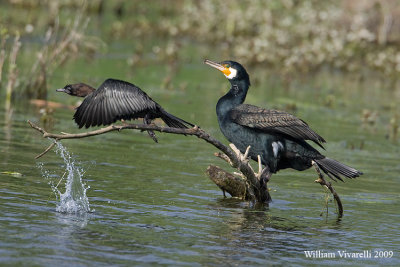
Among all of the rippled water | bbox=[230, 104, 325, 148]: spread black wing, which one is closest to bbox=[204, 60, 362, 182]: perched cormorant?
bbox=[230, 104, 325, 148]: spread black wing

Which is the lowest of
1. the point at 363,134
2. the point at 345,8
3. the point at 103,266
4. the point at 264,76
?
the point at 103,266

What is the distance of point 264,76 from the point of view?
926 inches

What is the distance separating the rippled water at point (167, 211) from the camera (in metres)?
6.92

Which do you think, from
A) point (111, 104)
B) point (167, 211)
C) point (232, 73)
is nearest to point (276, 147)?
point (232, 73)

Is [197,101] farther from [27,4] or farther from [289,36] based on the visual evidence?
[27,4]

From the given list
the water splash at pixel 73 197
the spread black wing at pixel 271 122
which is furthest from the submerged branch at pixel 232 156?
the water splash at pixel 73 197

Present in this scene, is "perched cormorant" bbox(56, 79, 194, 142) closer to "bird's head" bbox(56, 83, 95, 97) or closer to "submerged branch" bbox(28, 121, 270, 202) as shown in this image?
"submerged branch" bbox(28, 121, 270, 202)

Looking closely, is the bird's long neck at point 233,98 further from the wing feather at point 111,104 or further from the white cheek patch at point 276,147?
the wing feather at point 111,104

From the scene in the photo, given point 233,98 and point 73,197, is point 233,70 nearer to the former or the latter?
point 233,98

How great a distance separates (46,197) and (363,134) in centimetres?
856

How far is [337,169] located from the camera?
9500mm

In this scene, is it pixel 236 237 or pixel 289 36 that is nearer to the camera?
pixel 236 237

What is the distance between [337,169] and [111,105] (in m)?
2.97

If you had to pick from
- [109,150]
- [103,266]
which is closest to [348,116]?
[109,150]
